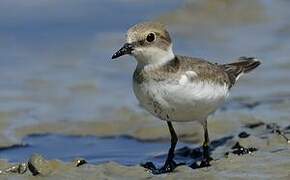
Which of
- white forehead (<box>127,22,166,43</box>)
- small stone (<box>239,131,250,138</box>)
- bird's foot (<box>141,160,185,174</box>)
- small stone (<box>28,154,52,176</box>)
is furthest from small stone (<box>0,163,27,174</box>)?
small stone (<box>239,131,250,138</box>)

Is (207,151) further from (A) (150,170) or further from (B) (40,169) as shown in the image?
Answer: (B) (40,169)

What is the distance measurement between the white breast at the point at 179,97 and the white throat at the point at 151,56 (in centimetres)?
17

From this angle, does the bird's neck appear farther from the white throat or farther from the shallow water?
the shallow water

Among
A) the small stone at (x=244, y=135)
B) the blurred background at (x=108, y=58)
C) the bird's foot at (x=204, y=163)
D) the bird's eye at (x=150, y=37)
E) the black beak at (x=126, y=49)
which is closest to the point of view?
the black beak at (x=126, y=49)

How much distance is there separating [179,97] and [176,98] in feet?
0.08

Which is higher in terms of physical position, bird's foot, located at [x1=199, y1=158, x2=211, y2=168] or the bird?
the bird

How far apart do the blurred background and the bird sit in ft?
6.34

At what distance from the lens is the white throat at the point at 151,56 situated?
25.7ft

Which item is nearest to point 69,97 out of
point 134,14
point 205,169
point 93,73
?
point 93,73

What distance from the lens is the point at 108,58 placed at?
1274 cm

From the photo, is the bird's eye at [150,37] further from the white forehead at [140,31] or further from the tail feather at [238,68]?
the tail feather at [238,68]

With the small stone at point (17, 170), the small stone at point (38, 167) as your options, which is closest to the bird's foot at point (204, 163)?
the small stone at point (38, 167)

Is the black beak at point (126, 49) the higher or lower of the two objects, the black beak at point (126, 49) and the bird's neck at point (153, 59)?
the higher

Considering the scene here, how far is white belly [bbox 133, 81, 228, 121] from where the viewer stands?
7.74m
